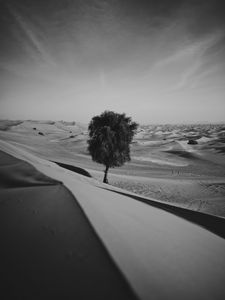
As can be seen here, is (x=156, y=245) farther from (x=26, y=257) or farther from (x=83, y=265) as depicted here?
(x=26, y=257)

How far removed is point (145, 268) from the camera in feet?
7.76

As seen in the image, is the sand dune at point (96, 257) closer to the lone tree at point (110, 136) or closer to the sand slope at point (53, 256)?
the sand slope at point (53, 256)

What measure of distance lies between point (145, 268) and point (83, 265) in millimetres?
913

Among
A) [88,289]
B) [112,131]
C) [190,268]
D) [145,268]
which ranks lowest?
[190,268]

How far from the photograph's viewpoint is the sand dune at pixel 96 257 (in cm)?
191

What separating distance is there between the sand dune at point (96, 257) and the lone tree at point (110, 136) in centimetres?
1207

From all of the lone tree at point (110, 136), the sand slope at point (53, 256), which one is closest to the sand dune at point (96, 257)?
the sand slope at point (53, 256)

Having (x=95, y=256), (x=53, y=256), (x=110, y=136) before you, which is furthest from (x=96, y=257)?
(x=110, y=136)

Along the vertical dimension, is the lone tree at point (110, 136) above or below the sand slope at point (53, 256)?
above

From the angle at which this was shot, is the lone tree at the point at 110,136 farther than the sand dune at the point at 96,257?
Yes

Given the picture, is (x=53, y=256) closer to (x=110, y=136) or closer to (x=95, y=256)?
(x=95, y=256)

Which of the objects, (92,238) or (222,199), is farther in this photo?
(222,199)

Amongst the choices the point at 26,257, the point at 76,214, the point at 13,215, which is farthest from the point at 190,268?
the point at 13,215

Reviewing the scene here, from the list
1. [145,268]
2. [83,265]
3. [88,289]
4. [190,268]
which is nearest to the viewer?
[88,289]
